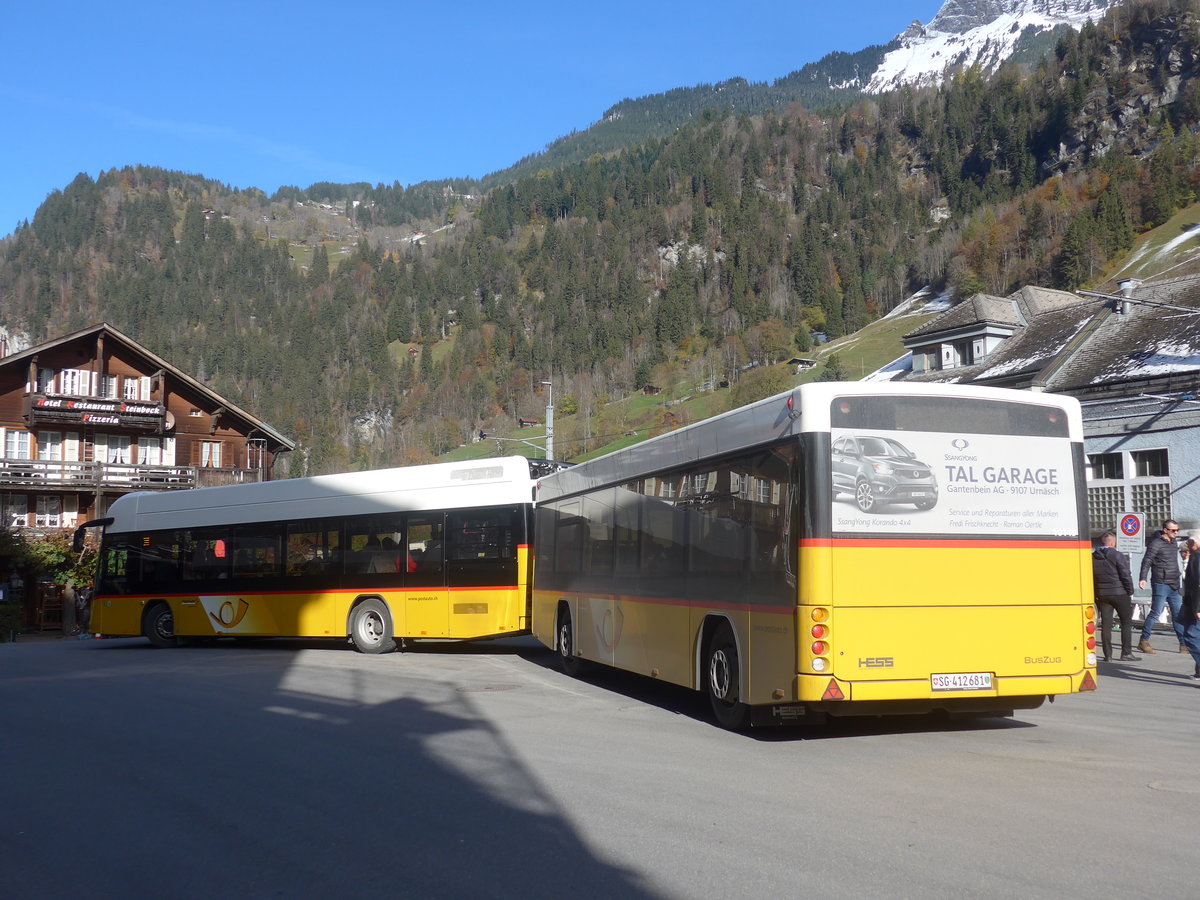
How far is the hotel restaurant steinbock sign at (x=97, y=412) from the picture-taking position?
49.6m

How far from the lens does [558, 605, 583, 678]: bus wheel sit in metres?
14.8

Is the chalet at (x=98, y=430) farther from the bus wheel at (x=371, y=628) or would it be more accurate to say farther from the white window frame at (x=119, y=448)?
the bus wheel at (x=371, y=628)

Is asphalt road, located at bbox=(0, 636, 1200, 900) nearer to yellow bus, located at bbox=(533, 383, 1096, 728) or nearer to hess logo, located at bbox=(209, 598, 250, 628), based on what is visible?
yellow bus, located at bbox=(533, 383, 1096, 728)

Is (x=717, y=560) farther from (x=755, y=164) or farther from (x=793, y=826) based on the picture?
(x=755, y=164)

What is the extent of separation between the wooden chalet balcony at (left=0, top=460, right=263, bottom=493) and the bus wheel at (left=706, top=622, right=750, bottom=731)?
129 ft

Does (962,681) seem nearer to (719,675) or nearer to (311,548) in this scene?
(719,675)

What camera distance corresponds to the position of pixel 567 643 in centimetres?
1493

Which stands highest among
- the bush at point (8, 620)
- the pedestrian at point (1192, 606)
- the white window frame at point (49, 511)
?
the white window frame at point (49, 511)

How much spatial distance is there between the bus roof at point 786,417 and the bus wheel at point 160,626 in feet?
44.4

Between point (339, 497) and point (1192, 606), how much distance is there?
43.4 feet

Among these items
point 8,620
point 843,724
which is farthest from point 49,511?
point 843,724

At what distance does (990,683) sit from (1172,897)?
3828mm

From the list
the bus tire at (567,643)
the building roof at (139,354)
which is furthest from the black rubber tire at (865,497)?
the building roof at (139,354)

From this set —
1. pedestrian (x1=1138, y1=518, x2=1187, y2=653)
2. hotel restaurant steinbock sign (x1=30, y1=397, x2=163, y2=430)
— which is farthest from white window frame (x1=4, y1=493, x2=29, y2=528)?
pedestrian (x1=1138, y1=518, x2=1187, y2=653)
